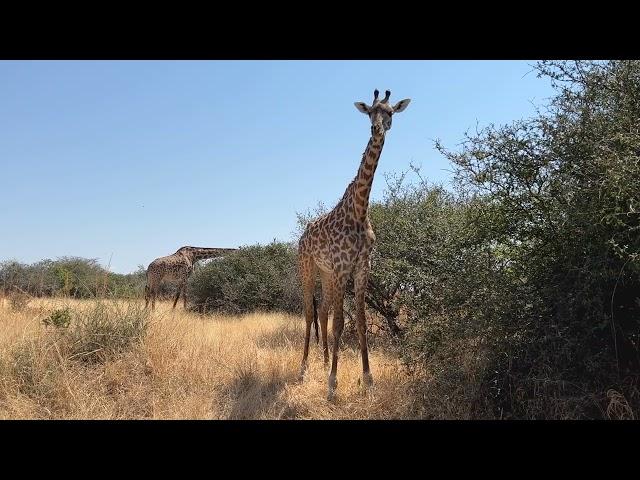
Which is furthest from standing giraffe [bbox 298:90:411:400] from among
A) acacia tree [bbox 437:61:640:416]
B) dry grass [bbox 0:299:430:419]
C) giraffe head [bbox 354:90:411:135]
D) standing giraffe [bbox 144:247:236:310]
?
standing giraffe [bbox 144:247:236:310]

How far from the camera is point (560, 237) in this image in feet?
15.0

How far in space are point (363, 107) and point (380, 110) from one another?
0.23 metres

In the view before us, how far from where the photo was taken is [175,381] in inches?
231

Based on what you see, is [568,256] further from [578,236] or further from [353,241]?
[353,241]

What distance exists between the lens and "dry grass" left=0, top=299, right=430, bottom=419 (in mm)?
5129

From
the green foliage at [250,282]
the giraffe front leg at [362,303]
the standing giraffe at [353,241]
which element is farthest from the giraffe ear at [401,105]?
the green foliage at [250,282]

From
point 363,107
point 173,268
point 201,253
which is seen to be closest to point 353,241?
point 363,107

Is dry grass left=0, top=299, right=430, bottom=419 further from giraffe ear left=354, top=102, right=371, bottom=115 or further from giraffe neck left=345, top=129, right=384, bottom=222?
giraffe ear left=354, top=102, right=371, bottom=115

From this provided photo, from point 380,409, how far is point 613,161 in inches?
117

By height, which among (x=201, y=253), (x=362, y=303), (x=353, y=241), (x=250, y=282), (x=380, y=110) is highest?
(x=380, y=110)
